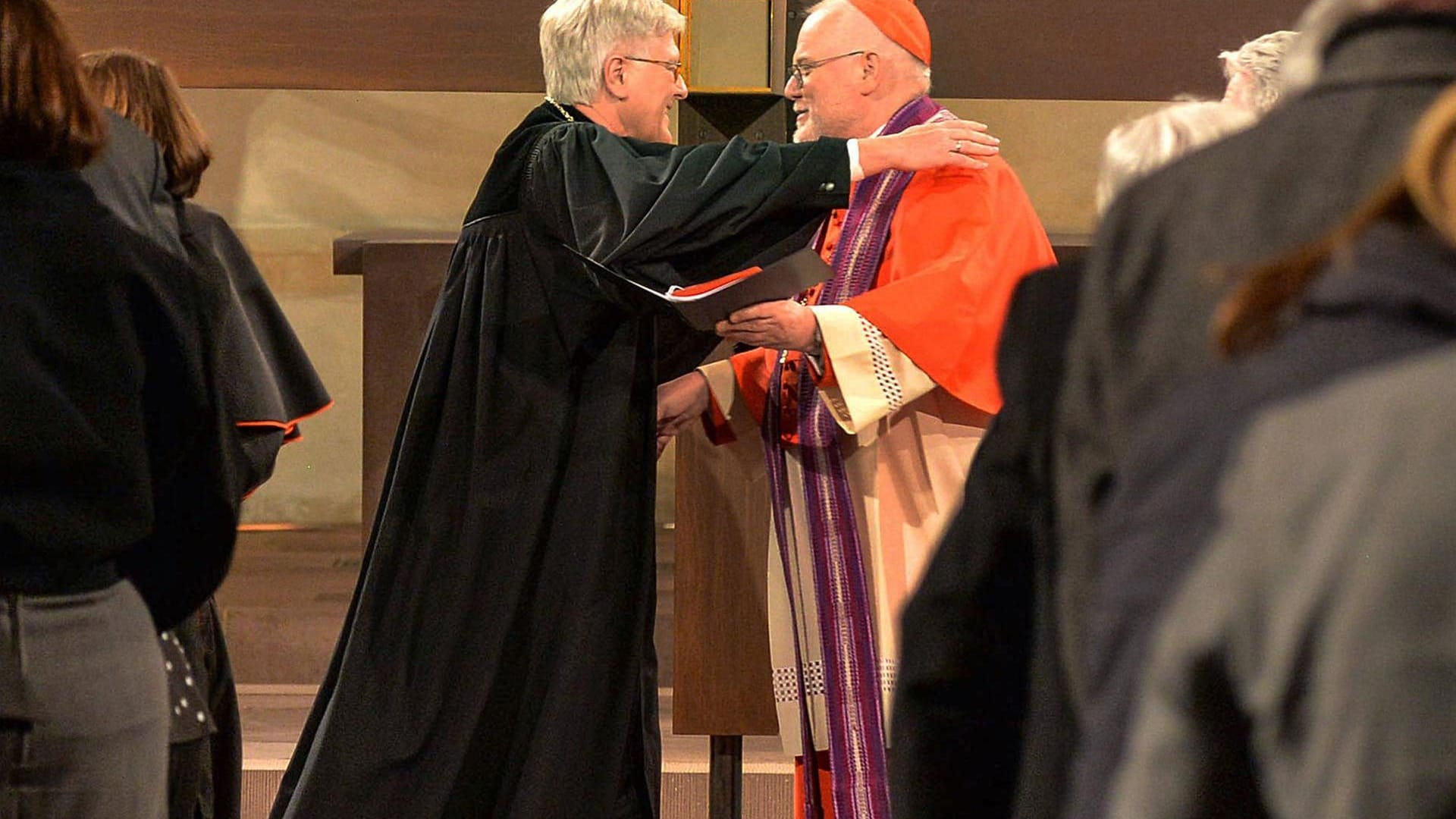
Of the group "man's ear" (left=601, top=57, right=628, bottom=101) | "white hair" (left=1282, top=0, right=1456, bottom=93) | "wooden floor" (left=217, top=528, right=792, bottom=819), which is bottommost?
"wooden floor" (left=217, top=528, right=792, bottom=819)

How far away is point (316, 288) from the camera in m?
7.65

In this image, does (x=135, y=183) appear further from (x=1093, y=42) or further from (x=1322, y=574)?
(x=1093, y=42)

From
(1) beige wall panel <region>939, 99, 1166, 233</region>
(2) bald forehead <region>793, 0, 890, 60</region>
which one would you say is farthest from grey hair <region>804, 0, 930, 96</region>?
(1) beige wall panel <region>939, 99, 1166, 233</region>

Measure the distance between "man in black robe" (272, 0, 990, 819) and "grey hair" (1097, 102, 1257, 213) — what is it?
128 centimetres

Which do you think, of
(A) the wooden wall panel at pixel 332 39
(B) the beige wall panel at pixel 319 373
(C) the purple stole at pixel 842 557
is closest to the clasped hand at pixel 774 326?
(C) the purple stole at pixel 842 557

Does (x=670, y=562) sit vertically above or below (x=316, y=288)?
below

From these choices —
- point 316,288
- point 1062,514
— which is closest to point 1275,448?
point 1062,514

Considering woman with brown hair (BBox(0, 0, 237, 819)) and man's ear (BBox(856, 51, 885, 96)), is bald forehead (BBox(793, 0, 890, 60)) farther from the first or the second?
woman with brown hair (BBox(0, 0, 237, 819))

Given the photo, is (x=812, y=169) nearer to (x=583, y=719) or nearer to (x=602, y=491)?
(x=602, y=491)

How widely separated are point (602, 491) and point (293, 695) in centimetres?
207

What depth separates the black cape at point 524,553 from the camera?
312cm

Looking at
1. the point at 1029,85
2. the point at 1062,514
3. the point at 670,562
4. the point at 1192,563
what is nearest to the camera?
the point at 1192,563

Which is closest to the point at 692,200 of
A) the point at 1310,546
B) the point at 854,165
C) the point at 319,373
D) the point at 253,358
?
the point at 854,165

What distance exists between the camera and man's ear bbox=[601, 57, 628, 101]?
326 cm
